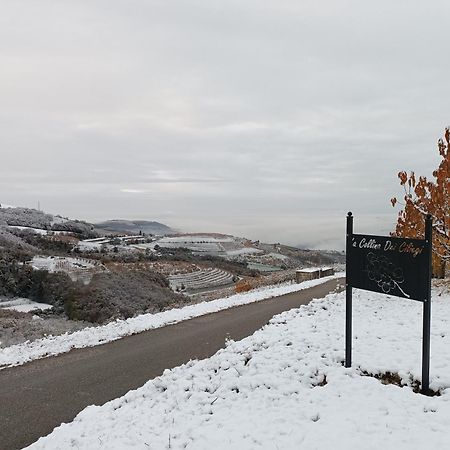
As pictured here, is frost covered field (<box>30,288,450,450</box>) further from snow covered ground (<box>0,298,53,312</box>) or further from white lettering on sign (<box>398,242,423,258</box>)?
snow covered ground (<box>0,298,53,312</box>)

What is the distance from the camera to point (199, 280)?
4922 centimetres

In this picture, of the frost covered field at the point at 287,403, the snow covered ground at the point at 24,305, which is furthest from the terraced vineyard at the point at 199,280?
the frost covered field at the point at 287,403

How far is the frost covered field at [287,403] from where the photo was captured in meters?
4.68

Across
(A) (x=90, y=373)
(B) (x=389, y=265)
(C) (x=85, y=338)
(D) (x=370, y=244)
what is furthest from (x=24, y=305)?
(B) (x=389, y=265)

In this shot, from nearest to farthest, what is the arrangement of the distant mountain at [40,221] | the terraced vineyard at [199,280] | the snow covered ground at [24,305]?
the snow covered ground at [24,305] → the terraced vineyard at [199,280] → the distant mountain at [40,221]

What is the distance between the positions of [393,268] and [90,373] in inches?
248

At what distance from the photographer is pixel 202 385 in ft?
21.6

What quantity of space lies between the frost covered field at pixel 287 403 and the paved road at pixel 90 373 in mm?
602

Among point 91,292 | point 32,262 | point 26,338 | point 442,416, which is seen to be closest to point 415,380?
point 442,416

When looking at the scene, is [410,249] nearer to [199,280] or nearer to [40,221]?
[199,280]

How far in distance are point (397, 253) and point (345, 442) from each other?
109 inches

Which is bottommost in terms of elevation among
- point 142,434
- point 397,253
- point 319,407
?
point 142,434

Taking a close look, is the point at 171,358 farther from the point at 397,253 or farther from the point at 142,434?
the point at 397,253

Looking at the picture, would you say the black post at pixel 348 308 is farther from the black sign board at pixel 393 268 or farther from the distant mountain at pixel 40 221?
the distant mountain at pixel 40 221
